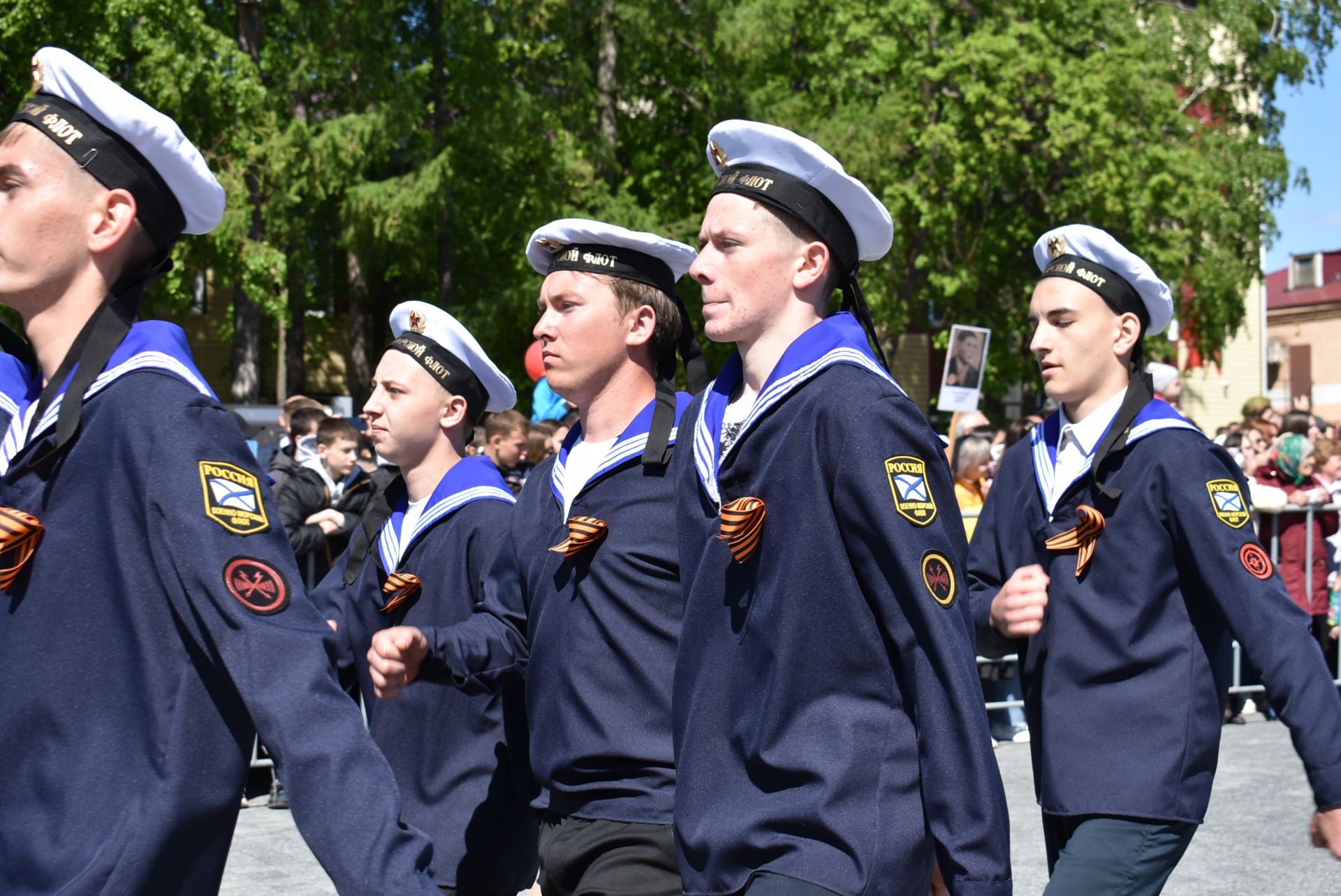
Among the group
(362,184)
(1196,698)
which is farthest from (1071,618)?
(362,184)

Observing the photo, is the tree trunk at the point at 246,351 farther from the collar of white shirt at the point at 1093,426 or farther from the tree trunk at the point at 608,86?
the collar of white shirt at the point at 1093,426

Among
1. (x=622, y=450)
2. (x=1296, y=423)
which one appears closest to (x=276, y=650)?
(x=622, y=450)

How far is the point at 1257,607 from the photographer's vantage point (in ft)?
12.1

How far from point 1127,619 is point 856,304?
1.23m

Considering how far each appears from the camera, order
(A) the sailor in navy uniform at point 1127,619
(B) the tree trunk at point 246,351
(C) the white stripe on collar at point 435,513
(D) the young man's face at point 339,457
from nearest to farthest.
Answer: (A) the sailor in navy uniform at point 1127,619 < (C) the white stripe on collar at point 435,513 < (D) the young man's face at point 339,457 < (B) the tree trunk at point 246,351

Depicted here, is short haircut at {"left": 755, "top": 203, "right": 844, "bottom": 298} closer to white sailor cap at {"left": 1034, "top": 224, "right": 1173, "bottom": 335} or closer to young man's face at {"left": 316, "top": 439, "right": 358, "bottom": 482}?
white sailor cap at {"left": 1034, "top": 224, "right": 1173, "bottom": 335}

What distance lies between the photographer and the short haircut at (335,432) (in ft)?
32.2

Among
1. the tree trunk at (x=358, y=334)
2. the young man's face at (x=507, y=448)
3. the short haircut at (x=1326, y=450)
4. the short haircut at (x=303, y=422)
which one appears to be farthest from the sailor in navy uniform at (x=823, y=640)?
the tree trunk at (x=358, y=334)

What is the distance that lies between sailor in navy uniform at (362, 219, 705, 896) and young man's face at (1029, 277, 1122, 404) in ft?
3.36

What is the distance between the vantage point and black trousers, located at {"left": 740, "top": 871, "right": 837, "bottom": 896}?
272 centimetres

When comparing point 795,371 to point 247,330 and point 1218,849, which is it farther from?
point 247,330

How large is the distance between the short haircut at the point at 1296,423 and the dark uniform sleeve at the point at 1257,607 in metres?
9.11

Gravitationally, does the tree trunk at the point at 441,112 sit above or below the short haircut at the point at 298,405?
above

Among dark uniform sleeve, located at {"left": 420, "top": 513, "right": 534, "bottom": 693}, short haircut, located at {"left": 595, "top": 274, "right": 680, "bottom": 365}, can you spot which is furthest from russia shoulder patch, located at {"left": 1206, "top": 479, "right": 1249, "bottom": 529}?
dark uniform sleeve, located at {"left": 420, "top": 513, "right": 534, "bottom": 693}
